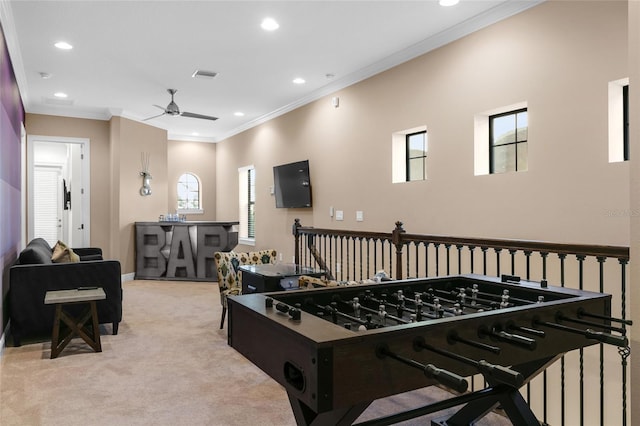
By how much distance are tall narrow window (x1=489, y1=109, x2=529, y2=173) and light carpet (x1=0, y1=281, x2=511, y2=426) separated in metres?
2.21

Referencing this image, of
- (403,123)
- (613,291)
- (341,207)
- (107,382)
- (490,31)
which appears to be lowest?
(107,382)

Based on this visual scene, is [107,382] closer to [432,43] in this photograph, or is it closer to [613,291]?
[613,291]

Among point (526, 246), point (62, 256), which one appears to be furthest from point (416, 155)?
point (62, 256)

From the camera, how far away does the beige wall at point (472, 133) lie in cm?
321

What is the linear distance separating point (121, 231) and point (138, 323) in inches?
134

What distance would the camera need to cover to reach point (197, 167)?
9.98 m

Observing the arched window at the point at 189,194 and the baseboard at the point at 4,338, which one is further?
the arched window at the point at 189,194

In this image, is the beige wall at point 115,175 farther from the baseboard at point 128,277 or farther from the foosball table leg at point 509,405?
the foosball table leg at point 509,405

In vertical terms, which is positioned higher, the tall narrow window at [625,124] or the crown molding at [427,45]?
the crown molding at [427,45]

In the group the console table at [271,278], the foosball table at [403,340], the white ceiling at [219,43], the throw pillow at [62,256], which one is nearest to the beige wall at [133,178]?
the white ceiling at [219,43]

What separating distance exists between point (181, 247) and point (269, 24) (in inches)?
185

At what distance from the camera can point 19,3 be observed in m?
3.73

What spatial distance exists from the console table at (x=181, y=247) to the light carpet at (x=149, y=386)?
3103 millimetres

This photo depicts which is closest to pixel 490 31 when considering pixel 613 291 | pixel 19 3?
pixel 613 291
